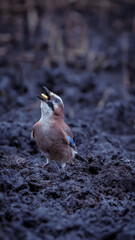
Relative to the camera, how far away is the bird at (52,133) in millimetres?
4777

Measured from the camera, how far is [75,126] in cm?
675

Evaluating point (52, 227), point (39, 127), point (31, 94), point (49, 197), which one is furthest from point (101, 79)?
point (52, 227)

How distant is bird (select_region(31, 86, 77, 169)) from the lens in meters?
4.78

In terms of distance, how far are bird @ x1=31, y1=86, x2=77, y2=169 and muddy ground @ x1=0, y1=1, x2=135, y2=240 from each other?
0.84ft

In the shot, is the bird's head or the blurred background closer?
the bird's head

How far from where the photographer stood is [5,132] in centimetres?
621

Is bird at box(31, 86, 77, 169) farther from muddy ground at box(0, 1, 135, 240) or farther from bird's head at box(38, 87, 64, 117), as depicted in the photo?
muddy ground at box(0, 1, 135, 240)

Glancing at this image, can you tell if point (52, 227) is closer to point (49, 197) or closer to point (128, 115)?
point (49, 197)

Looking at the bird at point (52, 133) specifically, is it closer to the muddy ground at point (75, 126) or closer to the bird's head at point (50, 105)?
the bird's head at point (50, 105)

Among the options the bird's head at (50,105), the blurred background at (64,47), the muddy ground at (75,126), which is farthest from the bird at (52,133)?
the blurred background at (64,47)

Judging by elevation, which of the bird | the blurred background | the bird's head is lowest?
the bird

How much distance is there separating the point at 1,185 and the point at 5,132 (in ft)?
7.56

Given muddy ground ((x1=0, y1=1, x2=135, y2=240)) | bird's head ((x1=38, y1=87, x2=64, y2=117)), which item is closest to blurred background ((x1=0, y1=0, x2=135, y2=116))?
muddy ground ((x1=0, y1=1, x2=135, y2=240))

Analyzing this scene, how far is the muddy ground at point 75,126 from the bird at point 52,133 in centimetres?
26
